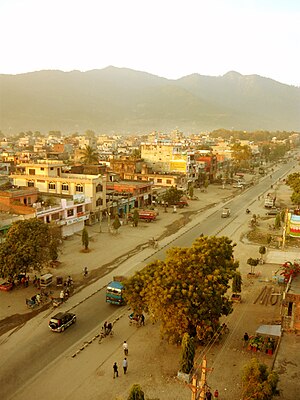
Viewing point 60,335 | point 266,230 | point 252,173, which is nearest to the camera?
point 60,335

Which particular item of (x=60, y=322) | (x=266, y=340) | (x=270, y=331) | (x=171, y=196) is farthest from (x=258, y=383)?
(x=171, y=196)

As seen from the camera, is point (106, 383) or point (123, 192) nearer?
point (106, 383)

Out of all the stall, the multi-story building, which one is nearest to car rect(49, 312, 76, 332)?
the stall

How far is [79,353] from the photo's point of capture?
2211 centimetres

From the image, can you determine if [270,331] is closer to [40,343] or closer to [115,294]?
[115,294]

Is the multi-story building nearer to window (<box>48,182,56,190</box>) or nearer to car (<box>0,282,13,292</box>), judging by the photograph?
window (<box>48,182,56,190</box>)

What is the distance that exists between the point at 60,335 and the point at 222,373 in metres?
9.74

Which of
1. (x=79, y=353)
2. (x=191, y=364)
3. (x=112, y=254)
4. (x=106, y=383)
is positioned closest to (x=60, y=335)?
(x=79, y=353)

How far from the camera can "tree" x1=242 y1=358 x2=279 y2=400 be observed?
53.7ft

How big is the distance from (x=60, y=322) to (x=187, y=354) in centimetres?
865

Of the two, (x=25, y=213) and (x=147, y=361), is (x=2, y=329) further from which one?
(x=25, y=213)

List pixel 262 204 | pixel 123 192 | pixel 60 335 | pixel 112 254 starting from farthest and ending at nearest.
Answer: pixel 262 204 → pixel 123 192 → pixel 112 254 → pixel 60 335

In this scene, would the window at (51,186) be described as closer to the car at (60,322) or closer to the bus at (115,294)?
the bus at (115,294)

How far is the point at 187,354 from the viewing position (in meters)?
19.3
